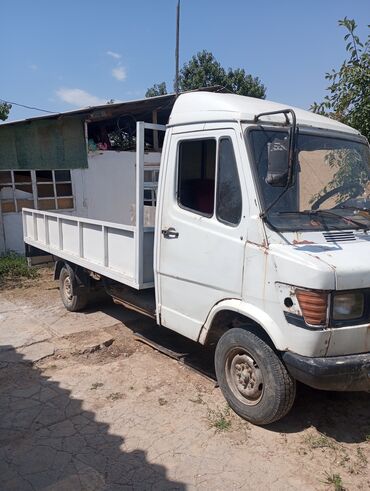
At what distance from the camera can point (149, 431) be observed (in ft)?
Result: 11.1

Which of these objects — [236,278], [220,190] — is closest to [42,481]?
[236,278]

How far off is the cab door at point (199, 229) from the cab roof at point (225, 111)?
0.44ft

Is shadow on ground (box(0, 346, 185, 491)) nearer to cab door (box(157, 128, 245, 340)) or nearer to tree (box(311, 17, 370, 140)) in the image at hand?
cab door (box(157, 128, 245, 340))

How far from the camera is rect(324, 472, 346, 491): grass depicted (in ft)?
8.99

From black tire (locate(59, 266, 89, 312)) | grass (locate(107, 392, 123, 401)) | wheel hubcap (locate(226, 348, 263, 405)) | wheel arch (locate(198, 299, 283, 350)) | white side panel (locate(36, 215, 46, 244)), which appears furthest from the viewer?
white side panel (locate(36, 215, 46, 244))

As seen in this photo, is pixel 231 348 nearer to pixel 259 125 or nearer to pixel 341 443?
pixel 341 443

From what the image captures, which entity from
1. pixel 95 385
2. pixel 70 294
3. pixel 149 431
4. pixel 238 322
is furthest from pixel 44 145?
pixel 149 431

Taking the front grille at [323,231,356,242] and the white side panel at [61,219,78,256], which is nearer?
the front grille at [323,231,356,242]

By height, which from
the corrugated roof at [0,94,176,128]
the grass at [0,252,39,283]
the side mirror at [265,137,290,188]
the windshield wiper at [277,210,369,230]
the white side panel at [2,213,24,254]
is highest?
the corrugated roof at [0,94,176,128]

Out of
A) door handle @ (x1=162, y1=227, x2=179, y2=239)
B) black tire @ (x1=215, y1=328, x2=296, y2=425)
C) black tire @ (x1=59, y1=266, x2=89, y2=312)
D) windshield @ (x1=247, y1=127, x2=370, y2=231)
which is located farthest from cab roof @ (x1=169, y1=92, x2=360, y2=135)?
black tire @ (x1=59, y1=266, x2=89, y2=312)

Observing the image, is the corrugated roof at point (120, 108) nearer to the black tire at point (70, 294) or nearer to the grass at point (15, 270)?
the grass at point (15, 270)

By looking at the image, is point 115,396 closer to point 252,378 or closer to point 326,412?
point 252,378

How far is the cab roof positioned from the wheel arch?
1.52 meters

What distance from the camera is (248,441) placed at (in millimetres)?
3238
